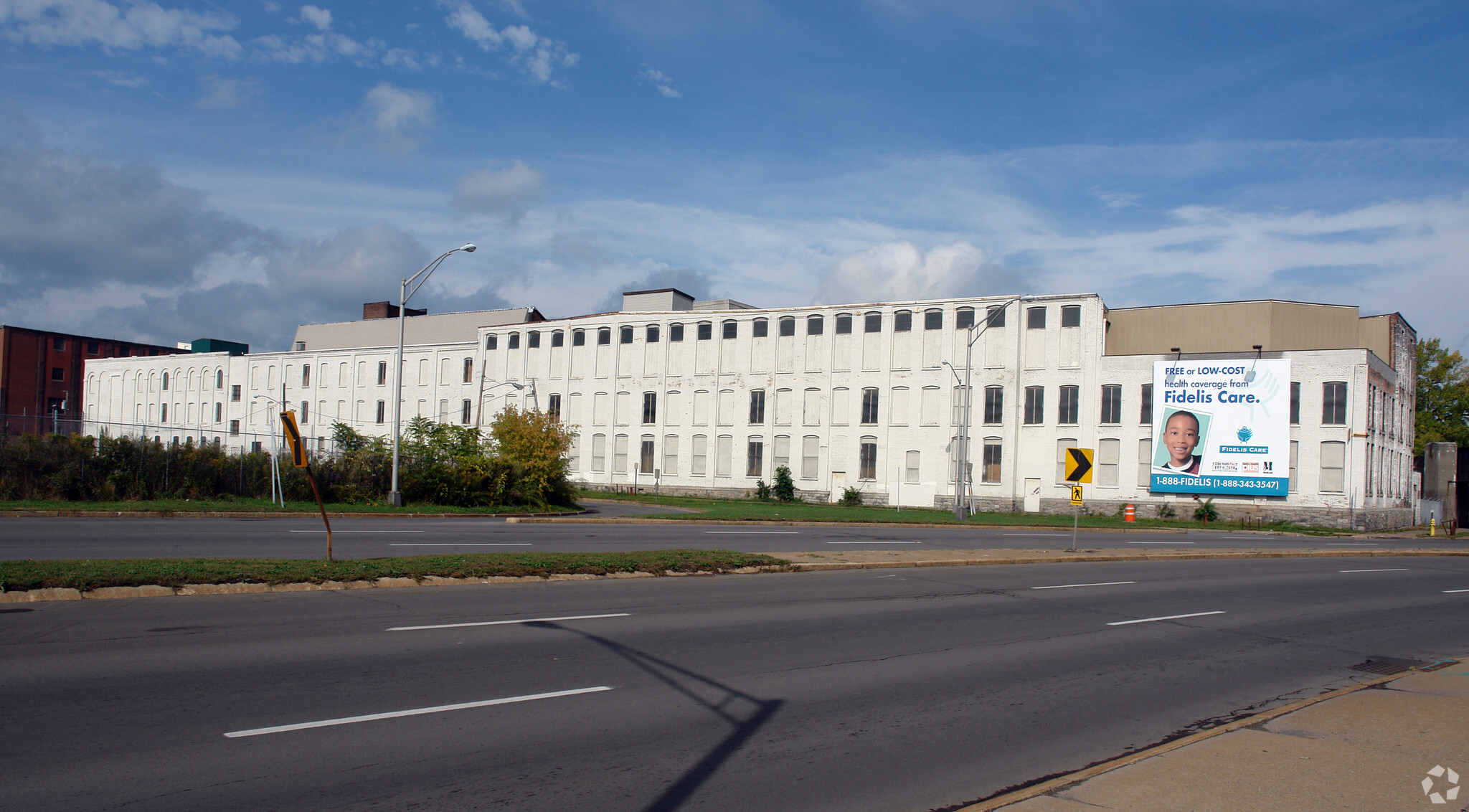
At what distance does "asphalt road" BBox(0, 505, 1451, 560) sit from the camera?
667 inches

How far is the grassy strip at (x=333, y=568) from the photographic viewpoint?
37.3 feet

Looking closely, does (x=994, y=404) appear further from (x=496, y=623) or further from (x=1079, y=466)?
(x=496, y=623)

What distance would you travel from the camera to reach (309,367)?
79.5 meters

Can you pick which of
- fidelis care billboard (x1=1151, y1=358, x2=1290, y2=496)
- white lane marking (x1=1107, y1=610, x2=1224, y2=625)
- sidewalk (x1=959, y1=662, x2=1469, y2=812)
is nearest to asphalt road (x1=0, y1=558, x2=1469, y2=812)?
white lane marking (x1=1107, y1=610, x2=1224, y2=625)

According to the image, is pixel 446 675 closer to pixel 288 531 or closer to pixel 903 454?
pixel 288 531

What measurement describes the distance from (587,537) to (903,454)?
35.8 m

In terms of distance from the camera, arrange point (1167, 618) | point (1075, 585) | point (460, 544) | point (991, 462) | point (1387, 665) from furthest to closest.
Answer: point (991, 462), point (460, 544), point (1075, 585), point (1167, 618), point (1387, 665)

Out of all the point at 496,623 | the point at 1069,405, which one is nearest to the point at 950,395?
the point at 1069,405

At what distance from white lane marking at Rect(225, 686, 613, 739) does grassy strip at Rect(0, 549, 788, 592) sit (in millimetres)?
6218

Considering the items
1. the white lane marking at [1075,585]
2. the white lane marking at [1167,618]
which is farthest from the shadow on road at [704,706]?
the white lane marking at [1075,585]

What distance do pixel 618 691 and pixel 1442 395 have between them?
3484 inches

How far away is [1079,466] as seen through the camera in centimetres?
2388

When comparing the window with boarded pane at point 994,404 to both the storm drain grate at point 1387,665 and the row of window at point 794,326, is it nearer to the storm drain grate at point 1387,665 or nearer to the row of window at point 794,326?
the row of window at point 794,326

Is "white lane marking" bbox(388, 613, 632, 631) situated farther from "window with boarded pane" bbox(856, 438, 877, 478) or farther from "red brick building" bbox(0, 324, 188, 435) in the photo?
"red brick building" bbox(0, 324, 188, 435)
